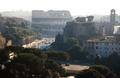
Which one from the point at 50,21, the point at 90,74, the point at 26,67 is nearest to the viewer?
the point at 26,67

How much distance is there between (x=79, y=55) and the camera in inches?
1152

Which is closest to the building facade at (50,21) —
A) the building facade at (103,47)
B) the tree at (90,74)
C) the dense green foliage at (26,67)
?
the building facade at (103,47)

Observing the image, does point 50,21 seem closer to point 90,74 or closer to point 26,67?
point 90,74

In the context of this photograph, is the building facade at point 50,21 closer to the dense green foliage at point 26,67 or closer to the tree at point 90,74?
the dense green foliage at point 26,67

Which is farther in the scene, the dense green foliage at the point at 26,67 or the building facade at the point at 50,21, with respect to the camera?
the building facade at the point at 50,21

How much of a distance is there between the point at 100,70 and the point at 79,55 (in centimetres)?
960

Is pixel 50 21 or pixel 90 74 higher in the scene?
pixel 90 74

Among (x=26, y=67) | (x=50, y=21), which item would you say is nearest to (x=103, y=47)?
(x=26, y=67)

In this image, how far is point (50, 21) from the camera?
82.1 metres

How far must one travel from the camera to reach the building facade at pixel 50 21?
70.7 m

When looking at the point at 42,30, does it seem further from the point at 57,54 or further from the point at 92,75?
the point at 92,75

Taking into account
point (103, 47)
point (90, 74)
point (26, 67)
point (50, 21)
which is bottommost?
point (50, 21)

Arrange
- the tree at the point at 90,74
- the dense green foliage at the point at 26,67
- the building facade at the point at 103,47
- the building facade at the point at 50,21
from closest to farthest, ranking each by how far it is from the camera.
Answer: the dense green foliage at the point at 26,67, the tree at the point at 90,74, the building facade at the point at 103,47, the building facade at the point at 50,21

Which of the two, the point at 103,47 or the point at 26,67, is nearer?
the point at 26,67
